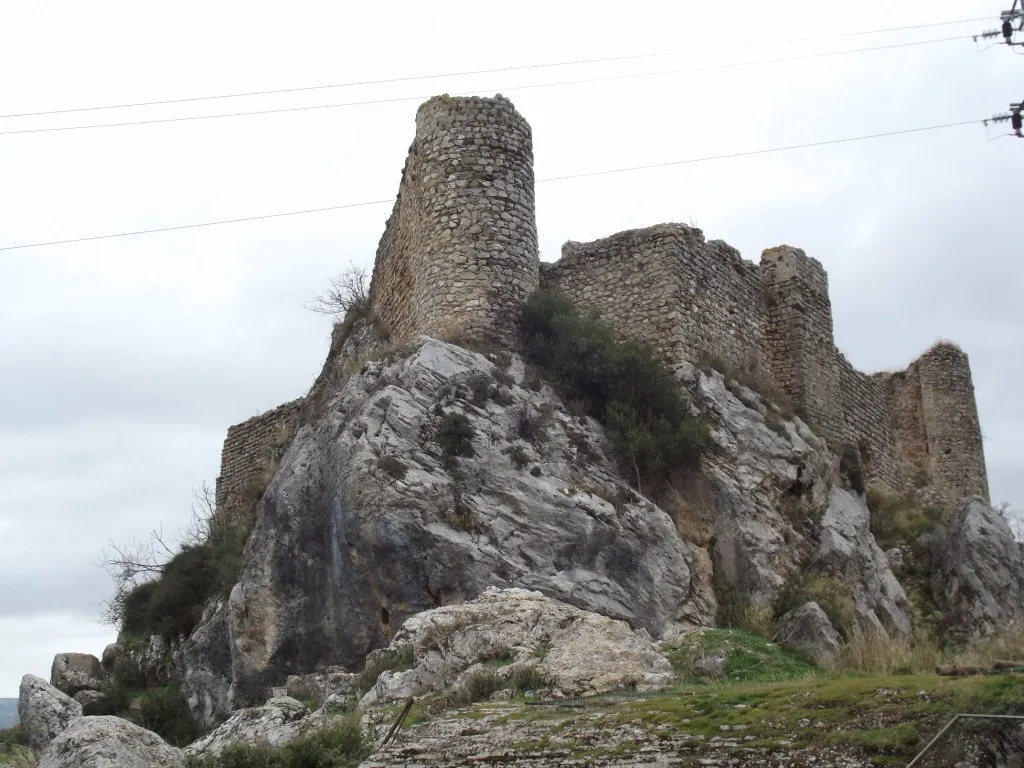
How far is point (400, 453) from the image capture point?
52.6 feet

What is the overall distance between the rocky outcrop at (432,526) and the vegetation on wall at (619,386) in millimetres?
659

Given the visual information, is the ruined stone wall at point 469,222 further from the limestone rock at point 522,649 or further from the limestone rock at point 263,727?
the limestone rock at point 263,727

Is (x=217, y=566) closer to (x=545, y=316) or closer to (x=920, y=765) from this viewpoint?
(x=545, y=316)

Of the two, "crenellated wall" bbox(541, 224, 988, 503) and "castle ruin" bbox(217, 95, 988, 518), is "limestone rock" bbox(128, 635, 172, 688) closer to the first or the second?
→ "castle ruin" bbox(217, 95, 988, 518)

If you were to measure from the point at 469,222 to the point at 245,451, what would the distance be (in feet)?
37.7

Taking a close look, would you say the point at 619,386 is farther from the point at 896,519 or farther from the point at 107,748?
the point at 107,748

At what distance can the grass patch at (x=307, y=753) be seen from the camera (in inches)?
399

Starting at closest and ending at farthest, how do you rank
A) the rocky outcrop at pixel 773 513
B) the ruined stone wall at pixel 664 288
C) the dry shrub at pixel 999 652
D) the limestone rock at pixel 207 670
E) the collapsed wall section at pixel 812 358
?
the dry shrub at pixel 999 652 → the rocky outcrop at pixel 773 513 → the limestone rock at pixel 207 670 → the ruined stone wall at pixel 664 288 → the collapsed wall section at pixel 812 358

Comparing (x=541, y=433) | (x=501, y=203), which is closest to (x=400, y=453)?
(x=541, y=433)

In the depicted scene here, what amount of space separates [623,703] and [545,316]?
10.0m

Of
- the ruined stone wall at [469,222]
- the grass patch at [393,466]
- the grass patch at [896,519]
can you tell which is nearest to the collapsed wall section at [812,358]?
the grass patch at [896,519]

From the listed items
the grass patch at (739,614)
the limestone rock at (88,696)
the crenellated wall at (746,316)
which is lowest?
the limestone rock at (88,696)

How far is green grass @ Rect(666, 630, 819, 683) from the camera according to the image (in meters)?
13.1

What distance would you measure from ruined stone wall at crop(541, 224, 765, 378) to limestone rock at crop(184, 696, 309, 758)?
10.3m
